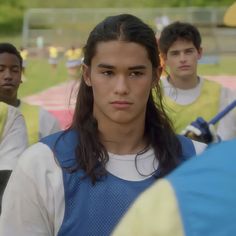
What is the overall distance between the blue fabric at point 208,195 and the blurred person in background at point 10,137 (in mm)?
2442

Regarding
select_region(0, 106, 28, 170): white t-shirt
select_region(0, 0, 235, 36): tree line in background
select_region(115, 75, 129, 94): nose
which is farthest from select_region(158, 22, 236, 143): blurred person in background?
select_region(0, 0, 235, 36): tree line in background

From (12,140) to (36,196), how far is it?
4.90ft

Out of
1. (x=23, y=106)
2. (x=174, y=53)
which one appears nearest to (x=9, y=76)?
(x=23, y=106)

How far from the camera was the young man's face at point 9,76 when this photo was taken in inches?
190

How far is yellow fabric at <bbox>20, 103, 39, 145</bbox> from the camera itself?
15.4 feet

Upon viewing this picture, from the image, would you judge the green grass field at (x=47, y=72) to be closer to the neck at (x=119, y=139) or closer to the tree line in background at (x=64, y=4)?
the tree line in background at (x=64, y=4)

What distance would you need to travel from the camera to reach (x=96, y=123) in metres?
2.44

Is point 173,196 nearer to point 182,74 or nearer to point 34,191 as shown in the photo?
point 34,191

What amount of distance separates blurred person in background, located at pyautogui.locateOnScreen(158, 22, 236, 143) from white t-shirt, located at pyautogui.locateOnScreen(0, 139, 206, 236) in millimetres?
2605

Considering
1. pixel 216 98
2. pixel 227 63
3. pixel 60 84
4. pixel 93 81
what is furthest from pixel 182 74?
pixel 227 63

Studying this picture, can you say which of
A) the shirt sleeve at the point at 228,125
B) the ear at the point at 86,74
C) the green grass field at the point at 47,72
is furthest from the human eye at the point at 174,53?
the green grass field at the point at 47,72

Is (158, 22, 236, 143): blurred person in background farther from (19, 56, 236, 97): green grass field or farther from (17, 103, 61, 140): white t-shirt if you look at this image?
(19, 56, 236, 97): green grass field

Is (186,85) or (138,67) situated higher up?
(138,67)

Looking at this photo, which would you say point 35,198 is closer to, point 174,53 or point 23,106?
point 23,106
